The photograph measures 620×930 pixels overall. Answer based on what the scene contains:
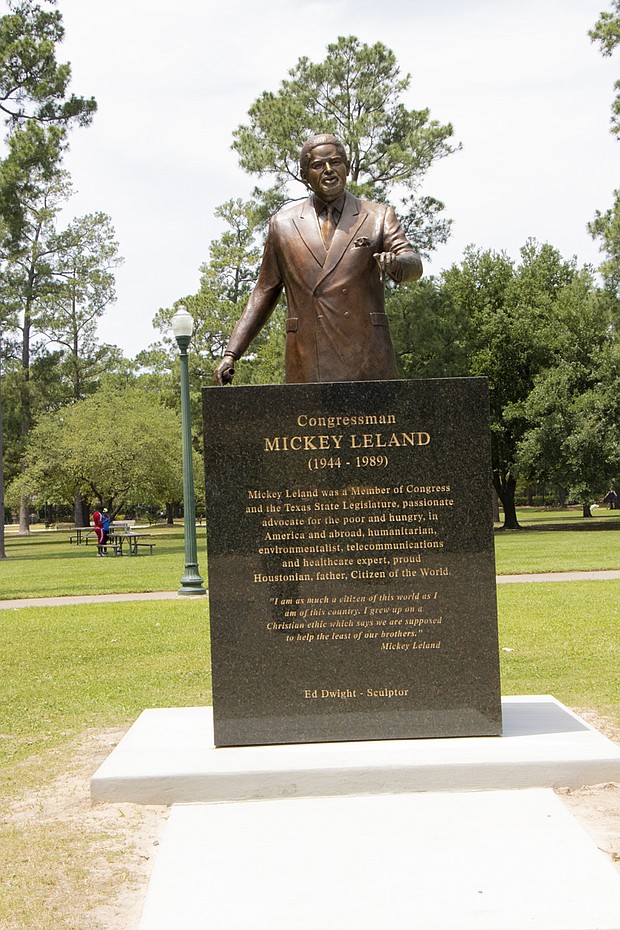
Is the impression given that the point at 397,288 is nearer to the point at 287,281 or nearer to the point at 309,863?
the point at 287,281

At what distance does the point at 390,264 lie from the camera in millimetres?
5652

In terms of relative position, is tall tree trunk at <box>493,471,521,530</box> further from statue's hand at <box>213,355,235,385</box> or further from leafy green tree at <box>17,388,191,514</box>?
statue's hand at <box>213,355,235,385</box>

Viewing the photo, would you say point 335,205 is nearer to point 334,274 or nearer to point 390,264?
point 334,274

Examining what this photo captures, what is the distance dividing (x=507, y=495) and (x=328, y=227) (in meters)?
37.3

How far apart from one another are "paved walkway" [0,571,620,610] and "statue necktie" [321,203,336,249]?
1032cm

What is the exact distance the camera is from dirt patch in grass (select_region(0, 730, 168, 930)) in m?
3.89

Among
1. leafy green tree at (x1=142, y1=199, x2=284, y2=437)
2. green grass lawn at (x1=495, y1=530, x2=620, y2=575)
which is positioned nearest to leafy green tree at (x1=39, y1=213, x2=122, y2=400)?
leafy green tree at (x1=142, y1=199, x2=284, y2=437)

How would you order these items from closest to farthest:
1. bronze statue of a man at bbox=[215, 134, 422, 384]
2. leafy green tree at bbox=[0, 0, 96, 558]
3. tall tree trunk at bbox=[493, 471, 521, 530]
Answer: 1. bronze statue of a man at bbox=[215, 134, 422, 384]
2. leafy green tree at bbox=[0, 0, 96, 558]
3. tall tree trunk at bbox=[493, 471, 521, 530]

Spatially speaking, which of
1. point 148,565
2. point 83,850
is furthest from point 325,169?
point 148,565

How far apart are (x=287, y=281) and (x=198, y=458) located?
141 feet

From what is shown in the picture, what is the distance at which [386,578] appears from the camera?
5562 millimetres

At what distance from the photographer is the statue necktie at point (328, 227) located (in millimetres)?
5984

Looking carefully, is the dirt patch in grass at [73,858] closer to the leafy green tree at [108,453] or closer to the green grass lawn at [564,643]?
the green grass lawn at [564,643]

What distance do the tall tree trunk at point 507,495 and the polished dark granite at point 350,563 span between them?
3459cm
